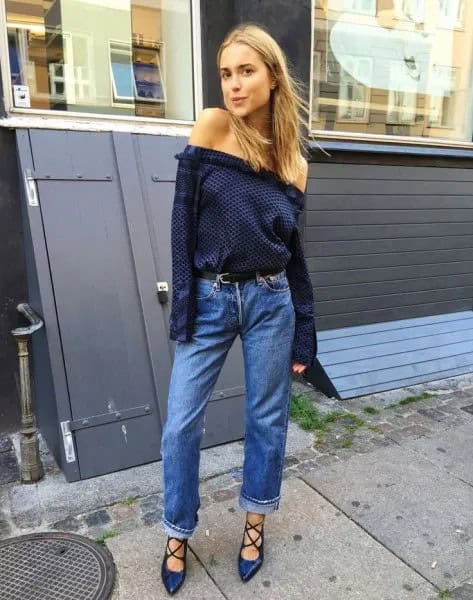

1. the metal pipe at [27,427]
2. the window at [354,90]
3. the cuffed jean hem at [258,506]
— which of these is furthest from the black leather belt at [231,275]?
the window at [354,90]

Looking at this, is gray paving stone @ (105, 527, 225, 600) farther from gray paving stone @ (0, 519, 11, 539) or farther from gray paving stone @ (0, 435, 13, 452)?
gray paving stone @ (0, 435, 13, 452)

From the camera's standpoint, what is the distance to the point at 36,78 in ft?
10.7

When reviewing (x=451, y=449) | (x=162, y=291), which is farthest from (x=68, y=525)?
(x=451, y=449)

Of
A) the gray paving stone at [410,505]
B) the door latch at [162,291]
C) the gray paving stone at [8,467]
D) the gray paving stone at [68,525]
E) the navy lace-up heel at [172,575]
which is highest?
the door latch at [162,291]

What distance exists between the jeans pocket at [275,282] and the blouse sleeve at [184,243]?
28cm

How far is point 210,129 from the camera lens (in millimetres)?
1942

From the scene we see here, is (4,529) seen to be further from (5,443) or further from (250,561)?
(250,561)

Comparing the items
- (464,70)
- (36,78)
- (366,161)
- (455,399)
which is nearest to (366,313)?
(455,399)

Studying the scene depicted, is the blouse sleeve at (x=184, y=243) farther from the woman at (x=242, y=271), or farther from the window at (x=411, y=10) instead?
the window at (x=411, y=10)

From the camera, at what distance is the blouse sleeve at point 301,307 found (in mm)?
2234

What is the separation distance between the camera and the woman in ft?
6.35

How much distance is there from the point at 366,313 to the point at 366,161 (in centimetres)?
125

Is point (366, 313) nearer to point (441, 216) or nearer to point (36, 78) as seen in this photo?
point (441, 216)

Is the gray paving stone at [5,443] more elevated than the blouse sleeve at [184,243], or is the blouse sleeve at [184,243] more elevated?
the blouse sleeve at [184,243]
